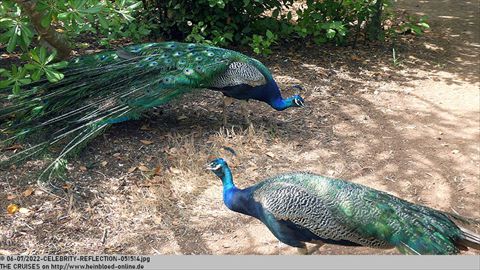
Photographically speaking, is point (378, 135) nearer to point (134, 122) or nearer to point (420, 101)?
point (420, 101)

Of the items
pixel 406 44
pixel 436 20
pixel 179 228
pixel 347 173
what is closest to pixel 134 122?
pixel 179 228

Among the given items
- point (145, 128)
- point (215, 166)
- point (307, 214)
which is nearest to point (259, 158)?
point (145, 128)

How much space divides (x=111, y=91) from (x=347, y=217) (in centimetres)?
205

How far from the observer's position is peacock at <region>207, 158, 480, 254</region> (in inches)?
89.8

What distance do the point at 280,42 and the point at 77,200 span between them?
3608mm

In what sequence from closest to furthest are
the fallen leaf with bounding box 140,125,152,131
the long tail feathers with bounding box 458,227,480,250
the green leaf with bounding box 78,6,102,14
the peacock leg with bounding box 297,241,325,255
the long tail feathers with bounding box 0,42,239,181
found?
1. the long tail feathers with bounding box 458,227,480,250
2. the peacock leg with bounding box 297,241,325,255
3. the green leaf with bounding box 78,6,102,14
4. the long tail feathers with bounding box 0,42,239,181
5. the fallen leaf with bounding box 140,125,152,131

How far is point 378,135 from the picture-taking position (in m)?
4.31

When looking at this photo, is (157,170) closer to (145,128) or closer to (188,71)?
(145,128)

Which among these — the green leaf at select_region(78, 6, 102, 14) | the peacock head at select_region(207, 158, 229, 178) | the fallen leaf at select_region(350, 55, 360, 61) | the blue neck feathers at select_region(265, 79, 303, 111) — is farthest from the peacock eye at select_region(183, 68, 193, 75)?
the fallen leaf at select_region(350, 55, 360, 61)

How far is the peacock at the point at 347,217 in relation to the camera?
2281 mm

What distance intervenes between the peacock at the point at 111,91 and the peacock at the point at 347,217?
4.61 feet

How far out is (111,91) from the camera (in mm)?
3752

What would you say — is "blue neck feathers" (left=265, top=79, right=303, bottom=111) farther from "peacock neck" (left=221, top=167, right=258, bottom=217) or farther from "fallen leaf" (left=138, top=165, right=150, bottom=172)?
"peacock neck" (left=221, top=167, right=258, bottom=217)

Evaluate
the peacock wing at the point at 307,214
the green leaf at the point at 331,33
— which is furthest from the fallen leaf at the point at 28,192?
the green leaf at the point at 331,33
